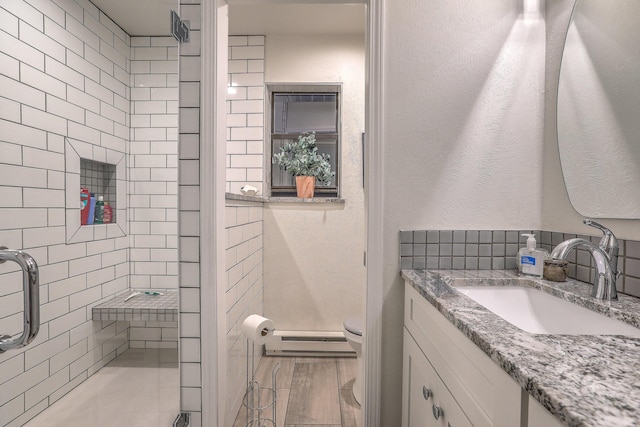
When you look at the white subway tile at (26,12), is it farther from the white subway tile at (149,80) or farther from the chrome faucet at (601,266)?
the chrome faucet at (601,266)

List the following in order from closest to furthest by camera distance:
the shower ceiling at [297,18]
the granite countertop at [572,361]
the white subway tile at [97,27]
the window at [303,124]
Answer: the granite countertop at [572,361]
the white subway tile at [97,27]
the shower ceiling at [297,18]
the window at [303,124]

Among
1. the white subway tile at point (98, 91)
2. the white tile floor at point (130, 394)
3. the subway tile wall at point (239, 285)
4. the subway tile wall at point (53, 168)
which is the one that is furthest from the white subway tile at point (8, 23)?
the white tile floor at point (130, 394)

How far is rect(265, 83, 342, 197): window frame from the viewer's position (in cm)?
285

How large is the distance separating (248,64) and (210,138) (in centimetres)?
161

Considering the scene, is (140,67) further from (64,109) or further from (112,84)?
(64,109)

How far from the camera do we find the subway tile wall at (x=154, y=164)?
136 cm

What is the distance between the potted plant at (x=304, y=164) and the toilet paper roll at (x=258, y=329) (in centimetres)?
132

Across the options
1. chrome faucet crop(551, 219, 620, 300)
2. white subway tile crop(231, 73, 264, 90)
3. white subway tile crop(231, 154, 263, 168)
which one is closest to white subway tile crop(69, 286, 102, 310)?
chrome faucet crop(551, 219, 620, 300)

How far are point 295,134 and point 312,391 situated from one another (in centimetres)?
198

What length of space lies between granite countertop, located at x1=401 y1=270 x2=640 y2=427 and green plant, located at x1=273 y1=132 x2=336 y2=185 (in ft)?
6.34

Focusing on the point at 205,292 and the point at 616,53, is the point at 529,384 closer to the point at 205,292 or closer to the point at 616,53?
the point at 616,53

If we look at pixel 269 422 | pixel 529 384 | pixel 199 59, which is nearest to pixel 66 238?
pixel 199 59

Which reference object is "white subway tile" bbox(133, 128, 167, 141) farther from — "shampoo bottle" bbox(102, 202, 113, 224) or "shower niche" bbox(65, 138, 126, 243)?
"shampoo bottle" bbox(102, 202, 113, 224)

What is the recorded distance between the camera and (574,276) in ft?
4.18
